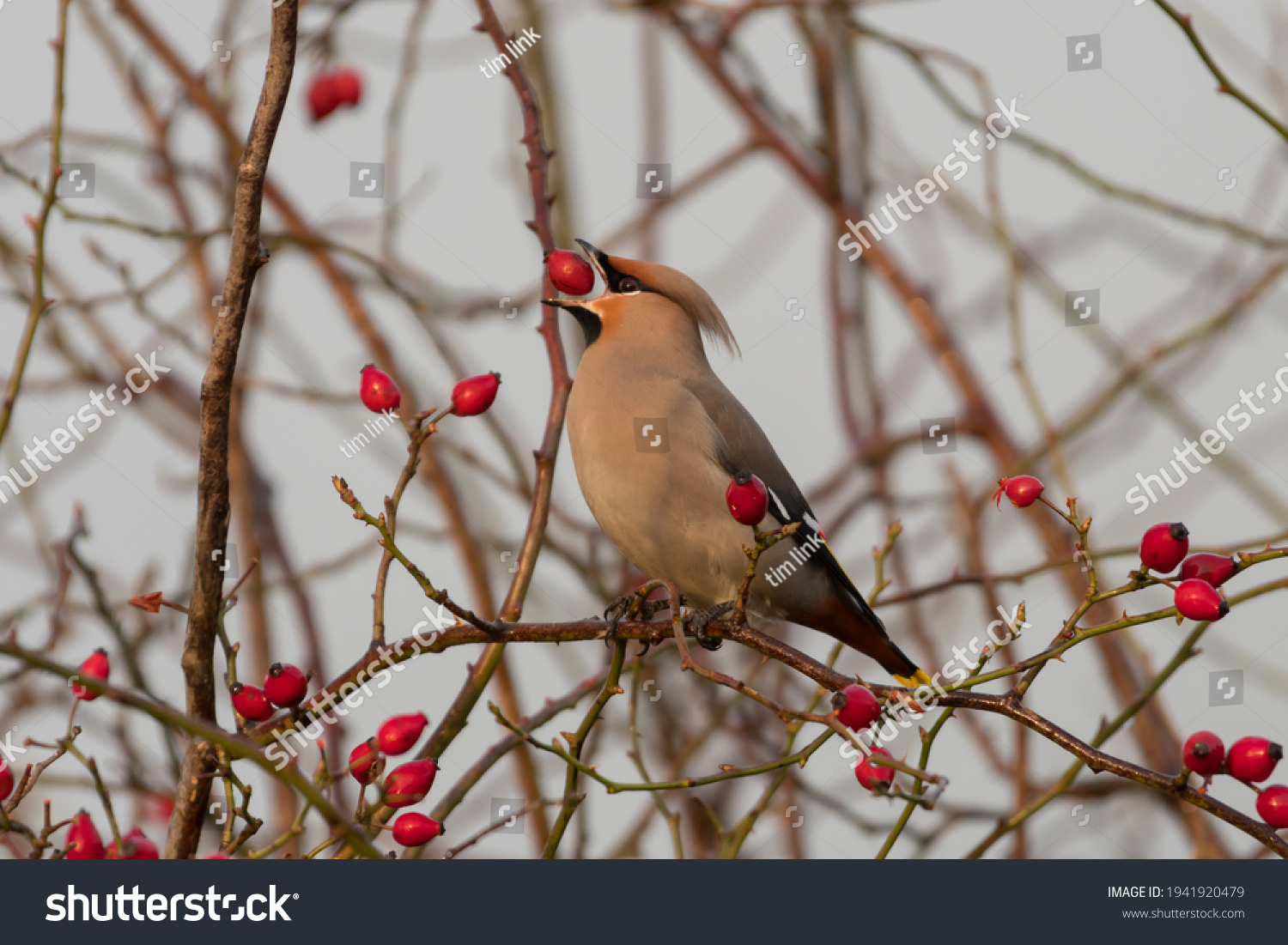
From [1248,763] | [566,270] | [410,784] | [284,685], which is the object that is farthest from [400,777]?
[1248,763]

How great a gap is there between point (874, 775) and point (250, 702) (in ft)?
2.77

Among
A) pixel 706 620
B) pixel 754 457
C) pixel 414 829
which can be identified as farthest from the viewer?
pixel 754 457

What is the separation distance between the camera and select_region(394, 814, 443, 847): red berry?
158 centimetres

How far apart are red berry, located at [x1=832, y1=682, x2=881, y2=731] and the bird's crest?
158 cm

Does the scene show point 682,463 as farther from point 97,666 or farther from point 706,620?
point 97,666

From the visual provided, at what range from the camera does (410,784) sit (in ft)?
5.10

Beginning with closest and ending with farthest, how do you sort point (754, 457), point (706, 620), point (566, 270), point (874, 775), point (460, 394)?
point (874, 775), point (460, 394), point (566, 270), point (706, 620), point (754, 457)

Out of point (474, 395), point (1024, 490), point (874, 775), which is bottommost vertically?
point (874, 775)

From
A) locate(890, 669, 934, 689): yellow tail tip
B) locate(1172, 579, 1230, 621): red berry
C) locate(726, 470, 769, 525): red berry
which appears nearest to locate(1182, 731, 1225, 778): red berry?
locate(1172, 579, 1230, 621): red berry

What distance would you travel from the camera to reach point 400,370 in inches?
106

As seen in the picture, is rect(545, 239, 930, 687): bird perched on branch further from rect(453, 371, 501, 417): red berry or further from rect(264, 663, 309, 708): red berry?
rect(264, 663, 309, 708): red berry

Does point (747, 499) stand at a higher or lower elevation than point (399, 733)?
higher

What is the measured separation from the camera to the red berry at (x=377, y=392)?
1.68 metres
